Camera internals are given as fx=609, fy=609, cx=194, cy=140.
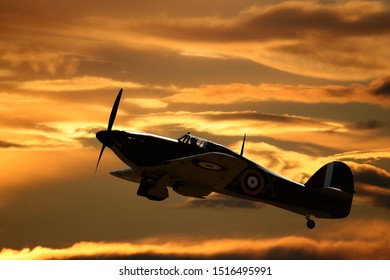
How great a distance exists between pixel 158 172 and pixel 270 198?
3.61 meters

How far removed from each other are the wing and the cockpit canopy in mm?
752

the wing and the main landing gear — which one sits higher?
the wing

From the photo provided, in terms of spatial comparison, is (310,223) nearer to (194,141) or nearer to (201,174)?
(201,174)

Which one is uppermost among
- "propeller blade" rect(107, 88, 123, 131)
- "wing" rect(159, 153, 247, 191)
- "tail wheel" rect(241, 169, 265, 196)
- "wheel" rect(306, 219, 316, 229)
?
"propeller blade" rect(107, 88, 123, 131)

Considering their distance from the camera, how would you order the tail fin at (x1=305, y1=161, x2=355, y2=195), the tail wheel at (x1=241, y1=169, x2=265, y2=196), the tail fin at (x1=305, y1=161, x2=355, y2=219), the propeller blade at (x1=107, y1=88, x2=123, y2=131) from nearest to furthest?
the tail wheel at (x1=241, y1=169, x2=265, y2=196) → the propeller blade at (x1=107, y1=88, x2=123, y2=131) → the tail fin at (x1=305, y1=161, x2=355, y2=219) → the tail fin at (x1=305, y1=161, x2=355, y2=195)


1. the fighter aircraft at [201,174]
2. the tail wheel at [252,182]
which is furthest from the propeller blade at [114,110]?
the tail wheel at [252,182]

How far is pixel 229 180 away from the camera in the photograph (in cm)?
1791

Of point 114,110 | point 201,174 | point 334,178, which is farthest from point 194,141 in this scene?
point 334,178

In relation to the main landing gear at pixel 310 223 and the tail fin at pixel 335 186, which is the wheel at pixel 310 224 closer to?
the main landing gear at pixel 310 223

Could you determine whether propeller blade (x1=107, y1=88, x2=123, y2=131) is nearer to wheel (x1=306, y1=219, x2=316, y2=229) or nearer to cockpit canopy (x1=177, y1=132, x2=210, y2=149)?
cockpit canopy (x1=177, y1=132, x2=210, y2=149)

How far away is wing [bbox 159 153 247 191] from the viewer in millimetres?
16736

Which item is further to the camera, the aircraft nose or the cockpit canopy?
Result: the aircraft nose

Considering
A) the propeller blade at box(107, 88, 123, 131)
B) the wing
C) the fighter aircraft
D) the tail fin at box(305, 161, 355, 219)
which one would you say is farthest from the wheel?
the propeller blade at box(107, 88, 123, 131)
